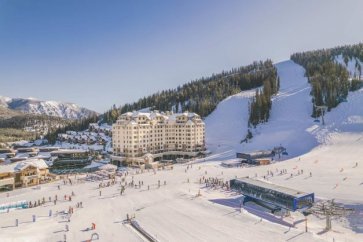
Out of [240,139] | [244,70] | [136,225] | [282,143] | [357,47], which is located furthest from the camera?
[244,70]

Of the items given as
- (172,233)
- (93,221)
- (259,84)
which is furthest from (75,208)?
(259,84)

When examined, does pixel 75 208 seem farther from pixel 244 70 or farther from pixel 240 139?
pixel 244 70

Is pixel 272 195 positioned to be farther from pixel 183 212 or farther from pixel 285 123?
pixel 285 123

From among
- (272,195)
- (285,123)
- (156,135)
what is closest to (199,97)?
(285,123)

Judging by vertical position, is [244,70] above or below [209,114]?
above

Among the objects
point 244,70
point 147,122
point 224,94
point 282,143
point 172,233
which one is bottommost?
point 172,233

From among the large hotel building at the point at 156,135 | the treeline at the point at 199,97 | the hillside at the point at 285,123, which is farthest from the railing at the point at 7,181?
the treeline at the point at 199,97
